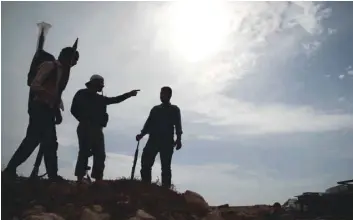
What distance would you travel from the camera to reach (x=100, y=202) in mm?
5656

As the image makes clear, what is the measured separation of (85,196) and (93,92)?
184 cm

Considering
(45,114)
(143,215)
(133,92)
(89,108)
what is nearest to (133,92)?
(133,92)

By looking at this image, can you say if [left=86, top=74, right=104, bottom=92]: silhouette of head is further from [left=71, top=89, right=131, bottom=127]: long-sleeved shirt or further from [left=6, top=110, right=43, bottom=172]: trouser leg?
[left=6, top=110, right=43, bottom=172]: trouser leg

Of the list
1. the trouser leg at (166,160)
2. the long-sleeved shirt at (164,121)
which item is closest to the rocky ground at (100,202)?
the trouser leg at (166,160)

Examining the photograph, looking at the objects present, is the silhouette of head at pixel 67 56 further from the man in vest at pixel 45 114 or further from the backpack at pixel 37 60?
the backpack at pixel 37 60

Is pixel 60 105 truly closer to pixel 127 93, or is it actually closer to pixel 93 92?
pixel 93 92

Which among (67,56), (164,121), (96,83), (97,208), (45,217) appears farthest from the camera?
(164,121)

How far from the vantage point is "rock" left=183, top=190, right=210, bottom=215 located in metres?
6.35

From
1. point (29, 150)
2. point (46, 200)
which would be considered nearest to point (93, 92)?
point (29, 150)

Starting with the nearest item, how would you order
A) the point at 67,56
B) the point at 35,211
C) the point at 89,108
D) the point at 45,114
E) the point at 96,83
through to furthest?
the point at 35,211 → the point at 45,114 → the point at 67,56 → the point at 89,108 → the point at 96,83

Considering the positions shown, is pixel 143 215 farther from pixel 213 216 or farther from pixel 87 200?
pixel 213 216

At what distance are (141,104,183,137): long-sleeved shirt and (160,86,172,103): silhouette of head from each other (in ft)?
0.35

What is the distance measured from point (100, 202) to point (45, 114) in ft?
5.06

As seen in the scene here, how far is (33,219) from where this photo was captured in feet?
14.9
